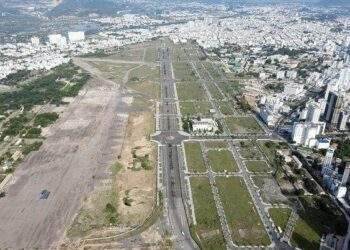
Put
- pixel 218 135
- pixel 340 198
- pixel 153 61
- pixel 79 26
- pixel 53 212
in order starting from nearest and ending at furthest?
pixel 53 212 → pixel 340 198 → pixel 218 135 → pixel 153 61 → pixel 79 26

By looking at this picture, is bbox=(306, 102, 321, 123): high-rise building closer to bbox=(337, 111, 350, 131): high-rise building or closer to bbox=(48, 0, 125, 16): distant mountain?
bbox=(337, 111, 350, 131): high-rise building

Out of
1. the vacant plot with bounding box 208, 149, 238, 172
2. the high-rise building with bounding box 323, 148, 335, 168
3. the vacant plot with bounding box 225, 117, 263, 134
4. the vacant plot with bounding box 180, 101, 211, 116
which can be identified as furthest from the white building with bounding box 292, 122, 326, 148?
the vacant plot with bounding box 180, 101, 211, 116

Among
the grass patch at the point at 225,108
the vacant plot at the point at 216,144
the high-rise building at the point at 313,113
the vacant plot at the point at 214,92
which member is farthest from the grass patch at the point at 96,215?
the vacant plot at the point at 214,92

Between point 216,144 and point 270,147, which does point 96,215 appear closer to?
point 216,144

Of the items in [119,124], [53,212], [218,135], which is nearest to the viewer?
[53,212]

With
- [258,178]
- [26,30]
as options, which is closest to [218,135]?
[258,178]

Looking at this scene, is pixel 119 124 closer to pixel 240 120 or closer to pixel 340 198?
pixel 240 120

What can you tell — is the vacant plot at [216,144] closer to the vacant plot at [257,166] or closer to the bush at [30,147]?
the vacant plot at [257,166]
